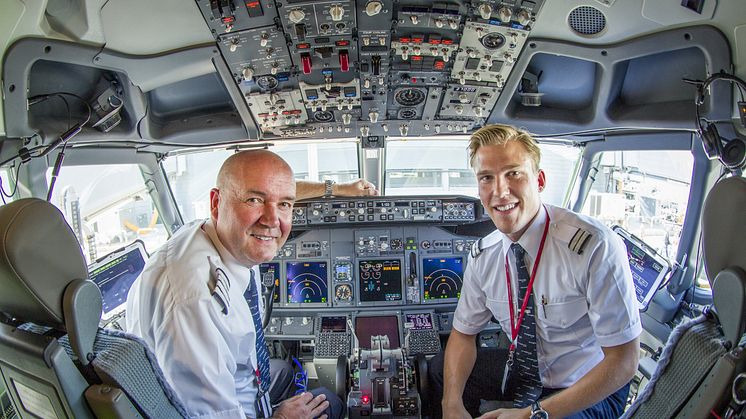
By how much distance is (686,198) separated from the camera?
2895mm

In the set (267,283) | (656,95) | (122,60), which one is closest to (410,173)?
(267,283)

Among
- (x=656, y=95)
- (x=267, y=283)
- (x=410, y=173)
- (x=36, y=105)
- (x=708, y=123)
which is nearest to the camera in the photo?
(x=708, y=123)

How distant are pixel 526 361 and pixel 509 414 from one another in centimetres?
28

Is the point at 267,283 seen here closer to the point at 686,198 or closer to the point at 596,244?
the point at 596,244

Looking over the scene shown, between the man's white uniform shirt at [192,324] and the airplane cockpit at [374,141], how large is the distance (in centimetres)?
31

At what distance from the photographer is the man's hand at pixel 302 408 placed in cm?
192

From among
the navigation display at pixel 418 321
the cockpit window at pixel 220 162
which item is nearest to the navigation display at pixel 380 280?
the navigation display at pixel 418 321

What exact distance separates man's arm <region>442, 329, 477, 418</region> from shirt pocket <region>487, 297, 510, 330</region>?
7.4 inches

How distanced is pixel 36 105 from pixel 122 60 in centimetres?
56

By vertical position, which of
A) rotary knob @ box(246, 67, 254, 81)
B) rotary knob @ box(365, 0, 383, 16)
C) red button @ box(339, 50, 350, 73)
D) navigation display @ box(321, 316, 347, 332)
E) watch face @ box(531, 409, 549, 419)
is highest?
rotary knob @ box(365, 0, 383, 16)

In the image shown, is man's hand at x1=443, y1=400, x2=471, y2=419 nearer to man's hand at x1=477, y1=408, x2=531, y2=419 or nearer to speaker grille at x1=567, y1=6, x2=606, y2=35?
man's hand at x1=477, y1=408, x2=531, y2=419

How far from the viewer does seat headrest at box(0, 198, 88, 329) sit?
36.9 inches

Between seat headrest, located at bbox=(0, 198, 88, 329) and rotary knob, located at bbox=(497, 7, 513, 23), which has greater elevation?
rotary knob, located at bbox=(497, 7, 513, 23)

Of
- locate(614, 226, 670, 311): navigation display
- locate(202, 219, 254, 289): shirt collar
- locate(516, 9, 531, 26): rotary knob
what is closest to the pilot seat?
locate(202, 219, 254, 289): shirt collar
